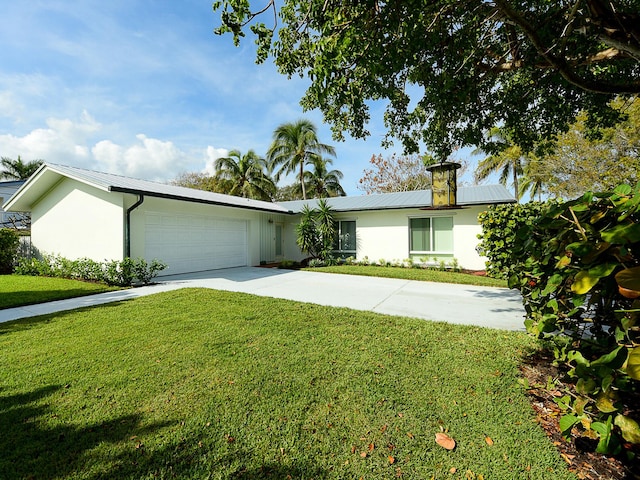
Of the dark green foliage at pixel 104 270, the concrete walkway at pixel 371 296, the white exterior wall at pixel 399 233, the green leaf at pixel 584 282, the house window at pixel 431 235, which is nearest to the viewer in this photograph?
the green leaf at pixel 584 282

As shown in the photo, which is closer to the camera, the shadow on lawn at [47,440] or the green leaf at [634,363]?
the green leaf at [634,363]

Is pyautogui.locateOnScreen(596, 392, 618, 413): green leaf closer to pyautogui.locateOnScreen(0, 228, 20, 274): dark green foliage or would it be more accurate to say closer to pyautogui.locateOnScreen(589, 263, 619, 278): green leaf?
pyautogui.locateOnScreen(589, 263, 619, 278): green leaf

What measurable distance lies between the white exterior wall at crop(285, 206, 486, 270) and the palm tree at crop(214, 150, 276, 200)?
12.7 m

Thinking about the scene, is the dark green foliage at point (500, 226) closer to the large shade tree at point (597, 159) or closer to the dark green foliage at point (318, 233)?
the dark green foliage at point (318, 233)

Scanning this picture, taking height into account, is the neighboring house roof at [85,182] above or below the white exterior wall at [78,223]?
above

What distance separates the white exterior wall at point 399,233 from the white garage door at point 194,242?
5376mm

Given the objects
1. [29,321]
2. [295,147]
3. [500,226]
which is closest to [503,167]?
[295,147]

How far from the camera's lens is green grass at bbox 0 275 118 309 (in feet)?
21.1

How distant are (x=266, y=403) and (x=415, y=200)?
1262 cm

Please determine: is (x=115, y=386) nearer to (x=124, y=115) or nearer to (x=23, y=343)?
(x=23, y=343)

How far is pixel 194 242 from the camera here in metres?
11.3

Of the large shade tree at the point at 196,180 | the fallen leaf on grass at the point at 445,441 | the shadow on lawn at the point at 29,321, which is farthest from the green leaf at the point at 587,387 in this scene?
the large shade tree at the point at 196,180

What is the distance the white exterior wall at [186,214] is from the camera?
30.3 feet

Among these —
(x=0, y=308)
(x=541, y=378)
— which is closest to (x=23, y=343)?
→ (x=0, y=308)
